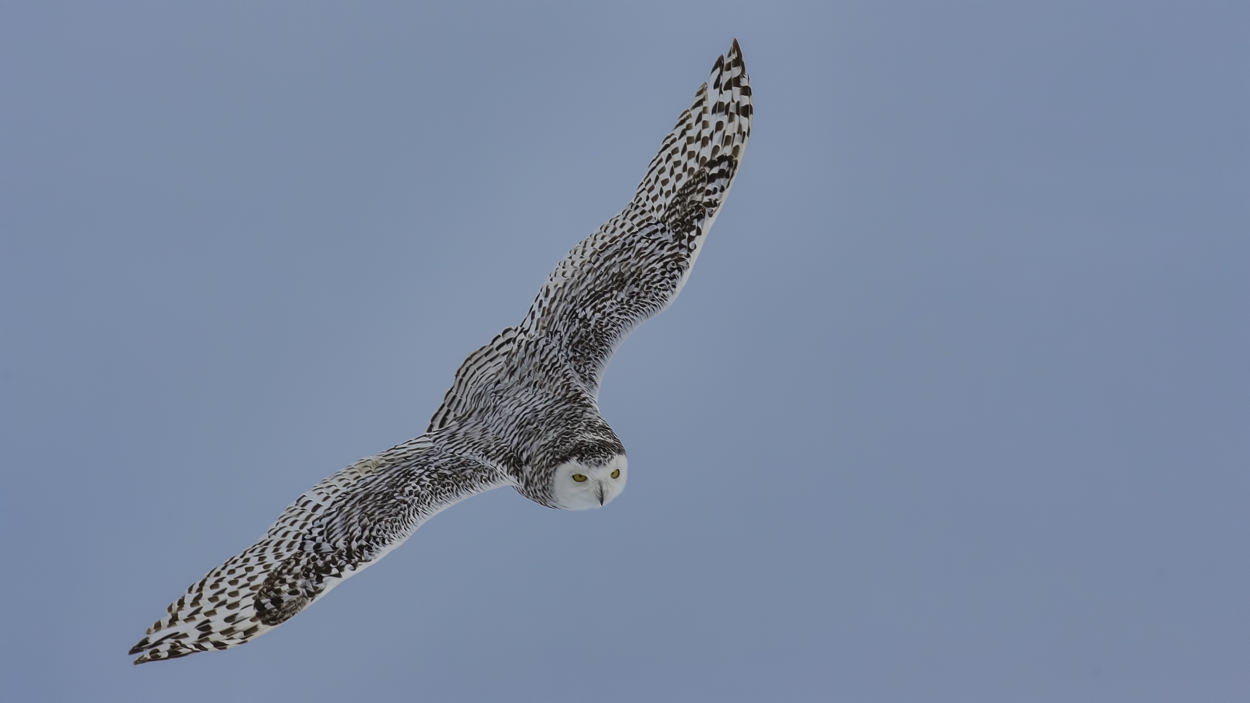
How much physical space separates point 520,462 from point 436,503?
96cm

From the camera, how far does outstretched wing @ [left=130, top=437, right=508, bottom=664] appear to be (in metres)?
9.22

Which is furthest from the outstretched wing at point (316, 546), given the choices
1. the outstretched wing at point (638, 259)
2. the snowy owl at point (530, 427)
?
the outstretched wing at point (638, 259)

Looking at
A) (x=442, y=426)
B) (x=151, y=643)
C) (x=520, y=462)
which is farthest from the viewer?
(x=442, y=426)

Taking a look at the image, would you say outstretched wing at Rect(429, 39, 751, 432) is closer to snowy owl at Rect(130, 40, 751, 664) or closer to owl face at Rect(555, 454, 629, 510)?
snowy owl at Rect(130, 40, 751, 664)

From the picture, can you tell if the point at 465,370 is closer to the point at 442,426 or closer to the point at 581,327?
the point at 442,426

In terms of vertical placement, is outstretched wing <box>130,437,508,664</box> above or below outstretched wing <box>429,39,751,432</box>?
below

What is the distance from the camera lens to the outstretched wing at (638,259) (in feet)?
35.1

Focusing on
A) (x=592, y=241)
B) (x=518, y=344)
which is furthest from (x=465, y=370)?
(x=592, y=241)

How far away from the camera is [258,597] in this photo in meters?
9.30

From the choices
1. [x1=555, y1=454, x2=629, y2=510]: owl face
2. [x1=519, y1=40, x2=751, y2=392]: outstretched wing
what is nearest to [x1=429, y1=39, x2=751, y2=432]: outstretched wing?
[x1=519, y1=40, x2=751, y2=392]: outstretched wing

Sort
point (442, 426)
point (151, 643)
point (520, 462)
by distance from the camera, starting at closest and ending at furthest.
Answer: point (151, 643) → point (520, 462) → point (442, 426)

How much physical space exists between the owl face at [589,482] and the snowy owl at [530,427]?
0.01 metres

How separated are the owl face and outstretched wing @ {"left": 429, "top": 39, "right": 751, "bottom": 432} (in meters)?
1.45

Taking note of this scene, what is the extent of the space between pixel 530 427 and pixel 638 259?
7.77 ft
